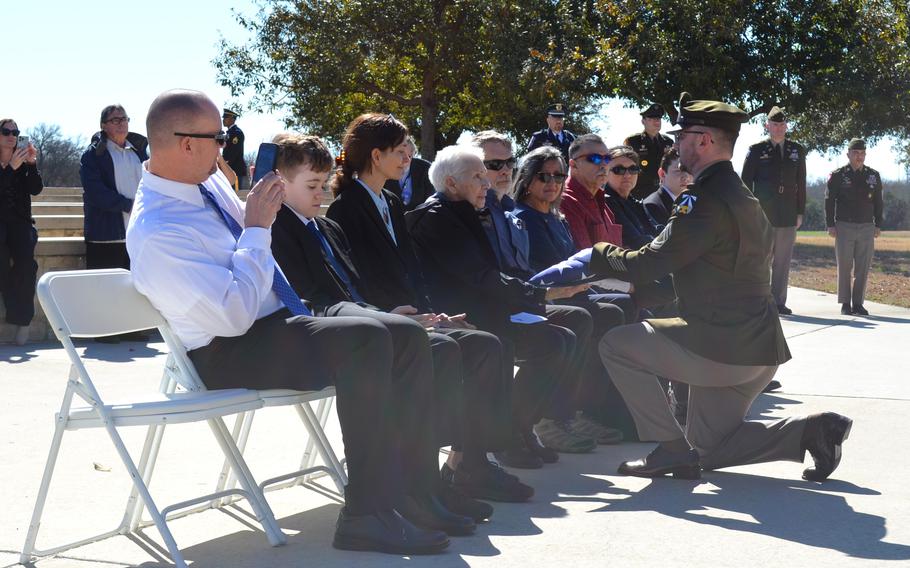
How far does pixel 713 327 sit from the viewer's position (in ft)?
18.3

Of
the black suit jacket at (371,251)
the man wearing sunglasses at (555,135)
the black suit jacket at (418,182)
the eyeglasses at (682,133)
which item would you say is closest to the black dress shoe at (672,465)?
the black suit jacket at (371,251)

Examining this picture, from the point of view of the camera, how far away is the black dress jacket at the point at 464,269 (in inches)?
232

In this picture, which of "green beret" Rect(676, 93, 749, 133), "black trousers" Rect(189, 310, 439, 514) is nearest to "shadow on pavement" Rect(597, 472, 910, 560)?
"black trousers" Rect(189, 310, 439, 514)

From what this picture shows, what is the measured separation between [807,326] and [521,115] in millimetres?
17544

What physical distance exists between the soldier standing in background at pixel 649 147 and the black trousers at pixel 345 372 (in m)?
8.36

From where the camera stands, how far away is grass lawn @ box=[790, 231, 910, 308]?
17875 mm

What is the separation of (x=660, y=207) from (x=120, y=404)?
509cm

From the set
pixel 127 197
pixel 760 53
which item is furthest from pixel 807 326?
pixel 760 53

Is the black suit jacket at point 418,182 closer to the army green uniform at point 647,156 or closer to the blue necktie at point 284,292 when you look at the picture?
the army green uniform at point 647,156

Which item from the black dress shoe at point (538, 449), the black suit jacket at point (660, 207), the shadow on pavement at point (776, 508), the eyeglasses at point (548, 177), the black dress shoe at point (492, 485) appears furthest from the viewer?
the black suit jacket at point (660, 207)

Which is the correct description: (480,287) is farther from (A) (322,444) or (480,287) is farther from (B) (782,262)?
(B) (782,262)

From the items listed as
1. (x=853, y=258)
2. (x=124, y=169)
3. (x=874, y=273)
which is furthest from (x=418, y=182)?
(x=874, y=273)

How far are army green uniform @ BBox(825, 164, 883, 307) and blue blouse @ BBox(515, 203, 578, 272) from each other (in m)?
8.48

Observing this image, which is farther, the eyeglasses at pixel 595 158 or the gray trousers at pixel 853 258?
the gray trousers at pixel 853 258
